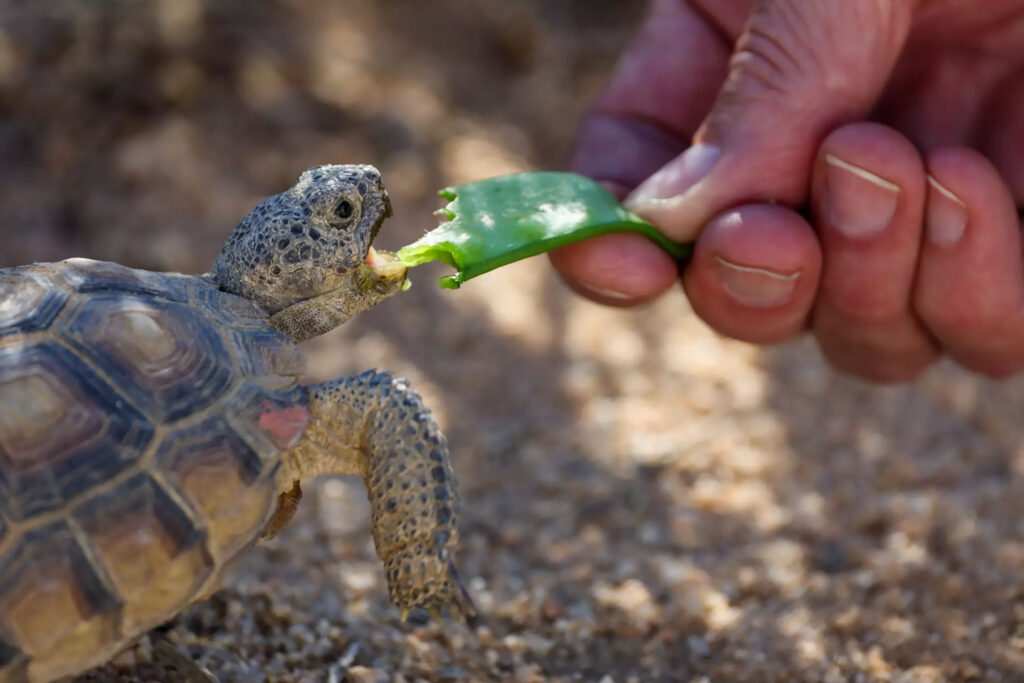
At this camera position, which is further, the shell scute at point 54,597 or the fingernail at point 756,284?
the fingernail at point 756,284

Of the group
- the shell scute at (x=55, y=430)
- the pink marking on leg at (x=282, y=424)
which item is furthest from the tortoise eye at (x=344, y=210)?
the shell scute at (x=55, y=430)

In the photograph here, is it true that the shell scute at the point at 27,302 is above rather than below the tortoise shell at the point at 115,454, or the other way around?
above

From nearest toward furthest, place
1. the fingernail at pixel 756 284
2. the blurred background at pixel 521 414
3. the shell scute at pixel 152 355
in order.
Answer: the shell scute at pixel 152 355, the blurred background at pixel 521 414, the fingernail at pixel 756 284

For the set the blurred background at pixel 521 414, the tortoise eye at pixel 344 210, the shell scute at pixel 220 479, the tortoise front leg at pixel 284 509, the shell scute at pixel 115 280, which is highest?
the tortoise eye at pixel 344 210

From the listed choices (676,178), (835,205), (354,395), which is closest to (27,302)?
(354,395)

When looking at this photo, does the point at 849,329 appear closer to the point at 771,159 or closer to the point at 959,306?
the point at 959,306

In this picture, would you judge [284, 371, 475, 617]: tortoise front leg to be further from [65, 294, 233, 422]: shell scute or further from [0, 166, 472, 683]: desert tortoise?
[65, 294, 233, 422]: shell scute

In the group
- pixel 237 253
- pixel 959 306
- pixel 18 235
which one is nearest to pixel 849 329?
pixel 959 306

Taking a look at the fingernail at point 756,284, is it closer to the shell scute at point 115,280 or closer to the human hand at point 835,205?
the human hand at point 835,205
